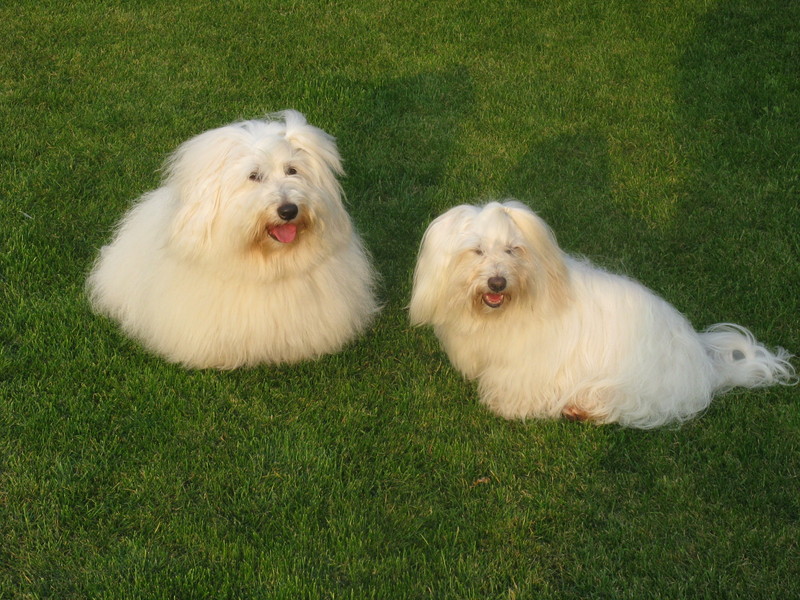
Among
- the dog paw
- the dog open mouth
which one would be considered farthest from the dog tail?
the dog open mouth

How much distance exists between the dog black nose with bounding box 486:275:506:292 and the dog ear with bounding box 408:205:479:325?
226 mm

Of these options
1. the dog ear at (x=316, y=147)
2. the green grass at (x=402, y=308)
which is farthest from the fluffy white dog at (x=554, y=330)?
the dog ear at (x=316, y=147)

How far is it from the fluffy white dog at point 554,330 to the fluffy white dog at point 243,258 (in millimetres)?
615

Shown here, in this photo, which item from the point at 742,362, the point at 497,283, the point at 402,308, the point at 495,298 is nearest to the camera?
the point at 497,283

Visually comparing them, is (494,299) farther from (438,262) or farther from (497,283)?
(438,262)

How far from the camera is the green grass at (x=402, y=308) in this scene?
3.88 metres

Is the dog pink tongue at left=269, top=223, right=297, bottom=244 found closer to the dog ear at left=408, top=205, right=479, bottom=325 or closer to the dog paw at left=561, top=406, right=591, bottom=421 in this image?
the dog ear at left=408, top=205, right=479, bottom=325

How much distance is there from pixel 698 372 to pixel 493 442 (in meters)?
1.07

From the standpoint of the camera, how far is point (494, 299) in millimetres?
4242

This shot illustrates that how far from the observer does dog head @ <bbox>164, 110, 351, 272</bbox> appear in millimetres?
4312

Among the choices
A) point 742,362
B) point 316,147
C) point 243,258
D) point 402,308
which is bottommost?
point 402,308

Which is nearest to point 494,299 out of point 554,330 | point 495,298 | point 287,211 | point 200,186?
point 495,298

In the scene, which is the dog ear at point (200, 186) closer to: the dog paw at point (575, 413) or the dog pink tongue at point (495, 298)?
the dog pink tongue at point (495, 298)

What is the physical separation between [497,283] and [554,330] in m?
0.51
